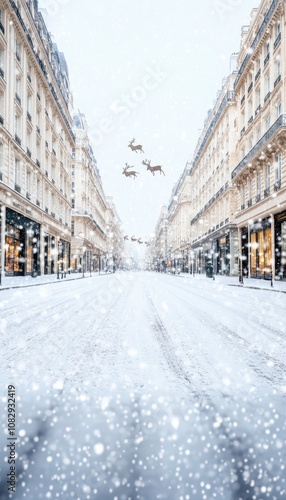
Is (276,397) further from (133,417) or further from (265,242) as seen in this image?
(265,242)

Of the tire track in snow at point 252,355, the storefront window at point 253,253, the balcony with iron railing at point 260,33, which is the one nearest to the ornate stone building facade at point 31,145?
the storefront window at point 253,253

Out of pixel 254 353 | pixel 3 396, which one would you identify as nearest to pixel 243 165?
pixel 254 353

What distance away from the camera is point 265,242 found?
1035 inches

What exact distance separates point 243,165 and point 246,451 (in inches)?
1161

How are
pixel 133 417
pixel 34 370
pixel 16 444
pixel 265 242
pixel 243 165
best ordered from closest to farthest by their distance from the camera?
pixel 16 444
pixel 133 417
pixel 34 370
pixel 265 242
pixel 243 165

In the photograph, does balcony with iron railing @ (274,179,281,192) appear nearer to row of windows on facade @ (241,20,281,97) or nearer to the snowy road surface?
row of windows on facade @ (241,20,281,97)

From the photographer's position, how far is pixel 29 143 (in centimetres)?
2933

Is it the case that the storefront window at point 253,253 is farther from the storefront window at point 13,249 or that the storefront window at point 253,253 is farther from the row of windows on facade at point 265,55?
the storefront window at point 13,249

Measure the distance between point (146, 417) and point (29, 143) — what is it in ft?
98.2

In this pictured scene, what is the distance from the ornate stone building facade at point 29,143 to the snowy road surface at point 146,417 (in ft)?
65.6

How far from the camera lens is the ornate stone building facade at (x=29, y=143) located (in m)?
23.4

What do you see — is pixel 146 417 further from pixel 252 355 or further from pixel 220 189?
pixel 220 189

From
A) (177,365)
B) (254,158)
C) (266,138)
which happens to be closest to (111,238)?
(254,158)

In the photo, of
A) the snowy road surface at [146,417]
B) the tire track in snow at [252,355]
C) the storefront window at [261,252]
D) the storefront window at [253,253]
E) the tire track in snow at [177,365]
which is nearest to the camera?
the snowy road surface at [146,417]
